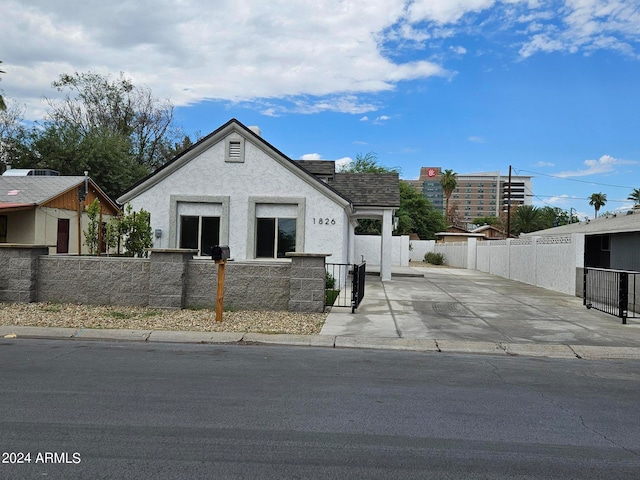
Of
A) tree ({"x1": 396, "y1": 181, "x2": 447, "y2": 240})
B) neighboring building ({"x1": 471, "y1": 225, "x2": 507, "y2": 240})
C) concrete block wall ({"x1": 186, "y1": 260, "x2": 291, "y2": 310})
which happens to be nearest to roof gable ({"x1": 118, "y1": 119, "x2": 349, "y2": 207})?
concrete block wall ({"x1": 186, "y1": 260, "x2": 291, "y2": 310})

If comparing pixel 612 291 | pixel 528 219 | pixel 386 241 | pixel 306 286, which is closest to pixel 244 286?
pixel 306 286

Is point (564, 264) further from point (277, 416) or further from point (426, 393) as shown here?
point (277, 416)

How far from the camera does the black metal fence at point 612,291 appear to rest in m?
11.9

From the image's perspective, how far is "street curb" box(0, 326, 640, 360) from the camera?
892cm

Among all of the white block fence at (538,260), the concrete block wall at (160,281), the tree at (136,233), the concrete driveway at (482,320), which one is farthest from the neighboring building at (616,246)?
the tree at (136,233)

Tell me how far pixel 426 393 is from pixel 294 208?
481 inches

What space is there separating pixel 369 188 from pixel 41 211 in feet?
51.4

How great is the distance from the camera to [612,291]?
13.4m

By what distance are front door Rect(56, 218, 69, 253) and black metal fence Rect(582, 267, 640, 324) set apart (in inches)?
940

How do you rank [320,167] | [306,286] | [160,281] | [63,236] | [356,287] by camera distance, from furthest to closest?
[63,236]
[320,167]
[356,287]
[160,281]
[306,286]

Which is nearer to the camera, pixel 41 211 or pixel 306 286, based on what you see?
pixel 306 286

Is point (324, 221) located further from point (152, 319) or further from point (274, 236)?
point (152, 319)

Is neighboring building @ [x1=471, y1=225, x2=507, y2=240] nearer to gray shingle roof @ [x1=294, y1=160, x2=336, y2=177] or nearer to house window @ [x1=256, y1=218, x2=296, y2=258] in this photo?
gray shingle roof @ [x1=294, y1=160, x2=336, y2=177]

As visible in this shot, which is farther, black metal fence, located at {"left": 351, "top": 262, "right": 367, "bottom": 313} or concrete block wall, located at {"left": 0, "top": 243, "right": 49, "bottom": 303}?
black metal fence, located at {"left": 351, "top": 262, "right": 367, "bottom": 313}
